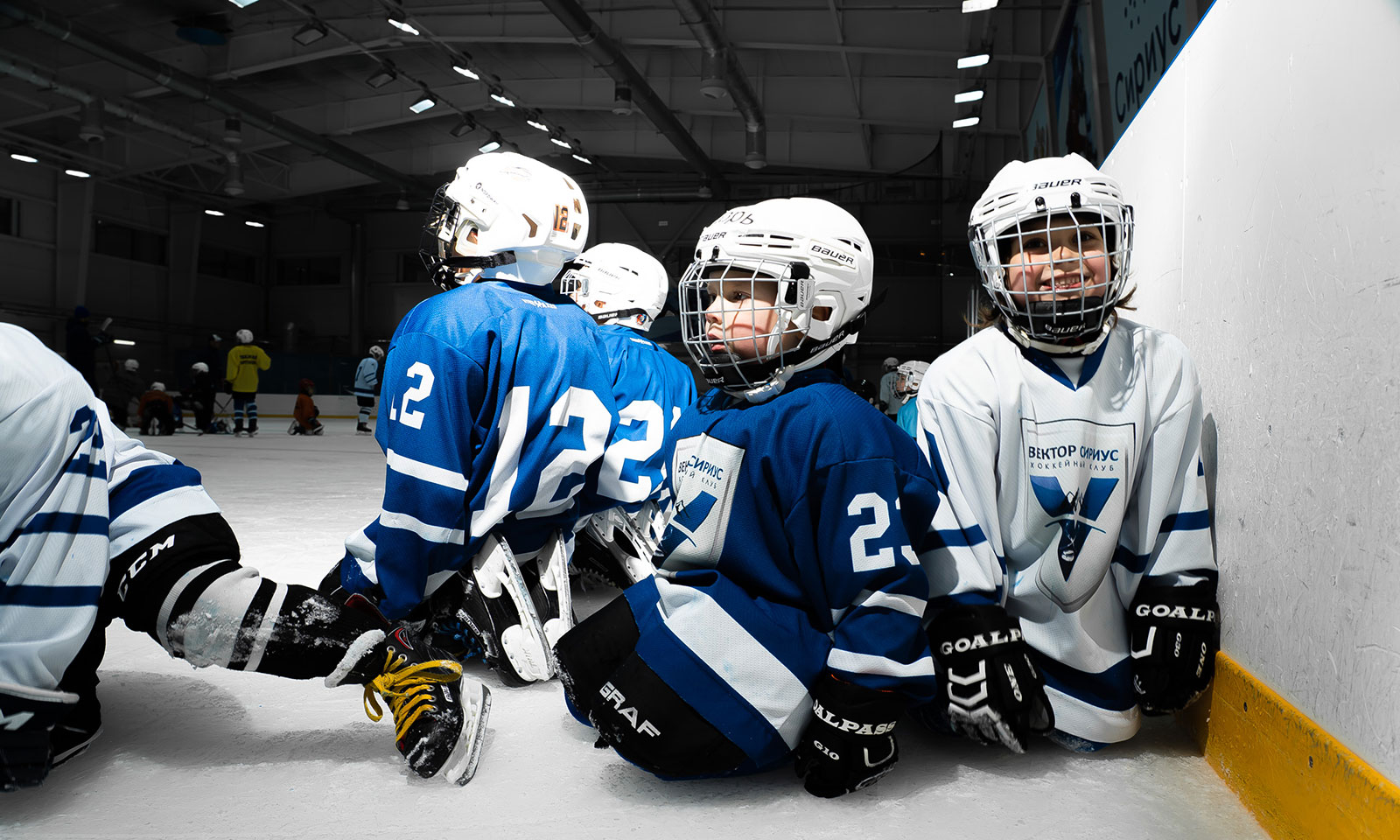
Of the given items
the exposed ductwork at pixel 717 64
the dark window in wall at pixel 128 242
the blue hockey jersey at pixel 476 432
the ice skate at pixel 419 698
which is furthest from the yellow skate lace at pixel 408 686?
the dark window in wall at pixel 128 242

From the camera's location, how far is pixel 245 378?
13.0m

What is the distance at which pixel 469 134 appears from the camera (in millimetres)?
17578

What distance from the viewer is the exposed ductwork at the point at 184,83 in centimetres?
1121

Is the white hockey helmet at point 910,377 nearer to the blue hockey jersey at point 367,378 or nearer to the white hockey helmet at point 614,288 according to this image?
the white hockey helmet at point 614,288

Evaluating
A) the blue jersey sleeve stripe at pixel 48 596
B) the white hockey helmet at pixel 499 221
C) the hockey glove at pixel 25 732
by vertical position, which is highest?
the white hockey helmet at pixel 499 221

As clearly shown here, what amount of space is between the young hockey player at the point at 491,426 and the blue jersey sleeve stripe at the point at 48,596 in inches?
24.1

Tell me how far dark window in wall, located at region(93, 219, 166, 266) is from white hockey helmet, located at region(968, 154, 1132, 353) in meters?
22.0

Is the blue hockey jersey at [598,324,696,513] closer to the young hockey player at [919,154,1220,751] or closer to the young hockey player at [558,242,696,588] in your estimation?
the young hockey player at [558,242,696,588]

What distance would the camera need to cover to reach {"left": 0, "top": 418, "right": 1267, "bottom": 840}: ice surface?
54.8 inches

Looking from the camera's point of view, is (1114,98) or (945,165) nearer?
(1114,98)

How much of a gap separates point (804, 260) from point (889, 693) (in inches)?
27.1

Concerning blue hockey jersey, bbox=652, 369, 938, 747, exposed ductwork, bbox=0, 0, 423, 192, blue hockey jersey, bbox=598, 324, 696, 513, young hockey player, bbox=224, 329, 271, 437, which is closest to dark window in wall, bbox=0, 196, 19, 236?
exposed ductwork, bbox=0, 0, 423, 192

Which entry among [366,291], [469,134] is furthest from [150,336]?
[469,134]

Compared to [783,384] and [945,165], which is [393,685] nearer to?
[783,384]
